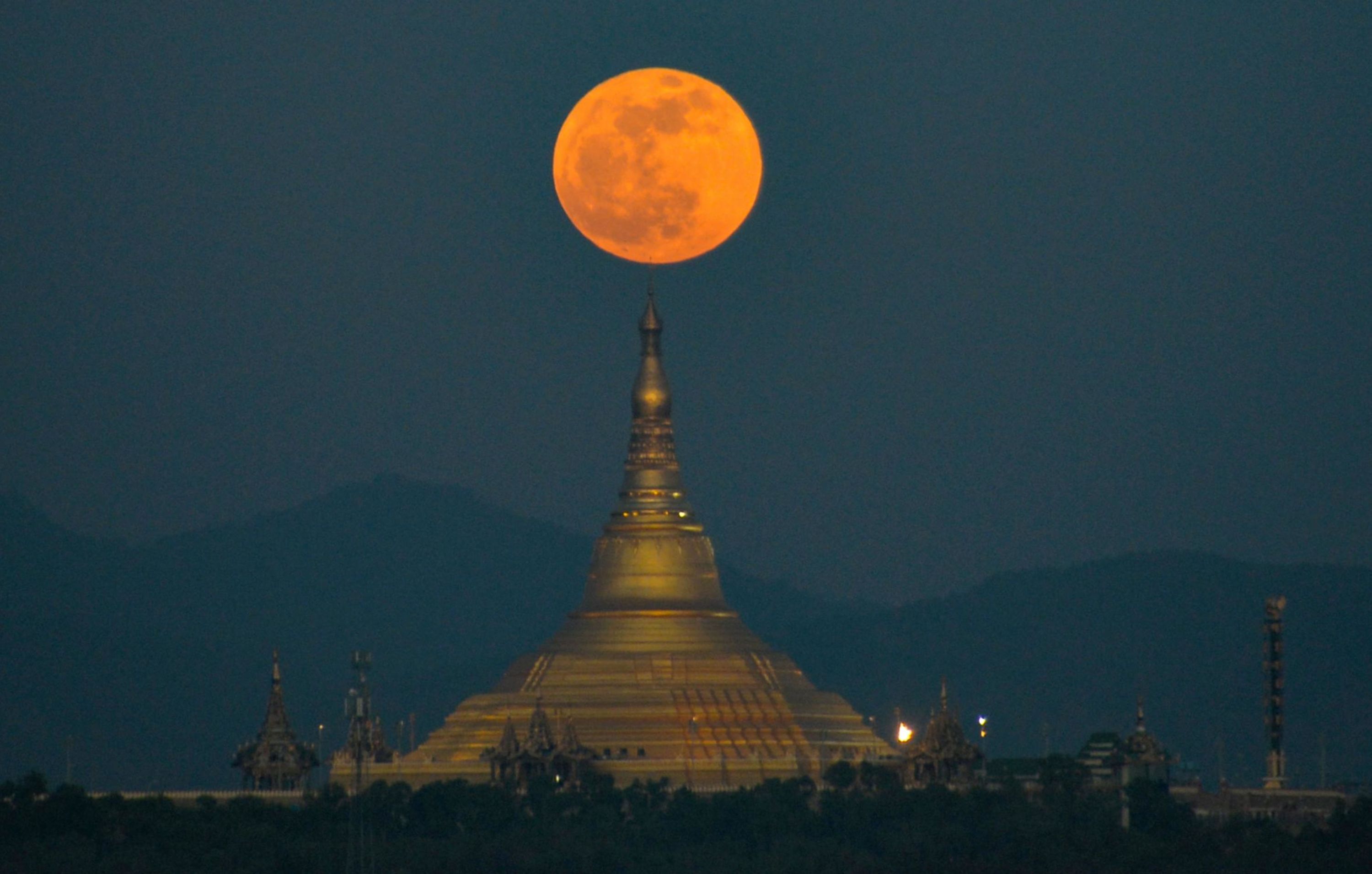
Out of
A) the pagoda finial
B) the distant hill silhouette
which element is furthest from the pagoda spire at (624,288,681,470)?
the distant hill silhouette

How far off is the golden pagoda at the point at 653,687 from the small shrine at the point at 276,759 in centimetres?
267

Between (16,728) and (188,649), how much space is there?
20446 millimetres

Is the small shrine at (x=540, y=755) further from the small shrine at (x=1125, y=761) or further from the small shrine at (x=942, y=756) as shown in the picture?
the small shrine at (x=1125, y=761)

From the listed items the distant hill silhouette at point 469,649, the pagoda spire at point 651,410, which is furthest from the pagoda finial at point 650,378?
the distant hill silhouette at point 469,649

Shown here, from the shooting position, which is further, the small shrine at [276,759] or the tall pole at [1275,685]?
the tall pole at [1275,685]

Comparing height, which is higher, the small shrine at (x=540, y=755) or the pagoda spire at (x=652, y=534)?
the pagoda spire at (x=652, y=534)

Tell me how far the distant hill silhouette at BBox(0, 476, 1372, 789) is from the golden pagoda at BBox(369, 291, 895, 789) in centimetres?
4546

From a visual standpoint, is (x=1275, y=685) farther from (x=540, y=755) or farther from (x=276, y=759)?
(x=276, y=759)

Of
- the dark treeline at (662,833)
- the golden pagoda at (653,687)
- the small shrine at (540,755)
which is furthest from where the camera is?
the golden pagoda at (653,687)

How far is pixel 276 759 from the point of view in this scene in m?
88.4

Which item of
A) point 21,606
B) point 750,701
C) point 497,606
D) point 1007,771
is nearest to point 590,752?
point 750,701

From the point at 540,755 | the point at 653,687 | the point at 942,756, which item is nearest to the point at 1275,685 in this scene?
the point at 942,756

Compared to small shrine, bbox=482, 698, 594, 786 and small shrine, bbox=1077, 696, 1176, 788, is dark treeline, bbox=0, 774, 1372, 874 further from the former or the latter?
small shrine, bbox=1077, 696, 1176, 788

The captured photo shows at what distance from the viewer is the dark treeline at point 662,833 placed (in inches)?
2983
